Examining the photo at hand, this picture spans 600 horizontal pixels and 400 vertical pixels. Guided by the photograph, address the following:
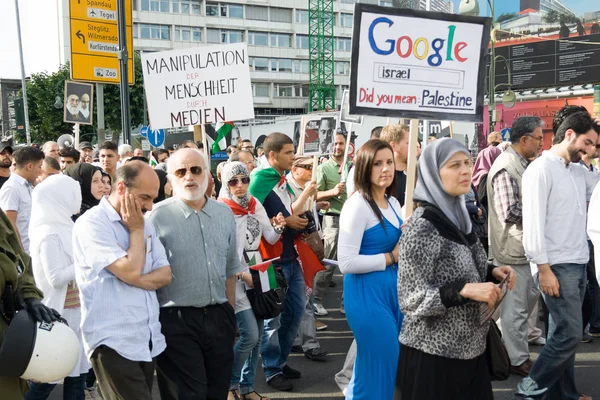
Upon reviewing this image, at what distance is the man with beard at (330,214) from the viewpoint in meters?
7.70

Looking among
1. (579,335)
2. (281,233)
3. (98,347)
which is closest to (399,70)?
(281,233)

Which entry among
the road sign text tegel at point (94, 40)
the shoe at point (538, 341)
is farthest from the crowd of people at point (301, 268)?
the road sign text tegel at point (94, 40)

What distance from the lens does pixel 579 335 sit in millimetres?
4312

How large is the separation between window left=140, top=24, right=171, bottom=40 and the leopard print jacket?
6265 centimetres

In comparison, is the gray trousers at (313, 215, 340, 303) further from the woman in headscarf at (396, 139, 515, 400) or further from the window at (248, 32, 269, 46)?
the window at (248, 32, 269, 46)

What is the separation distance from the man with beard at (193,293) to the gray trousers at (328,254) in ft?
12.3

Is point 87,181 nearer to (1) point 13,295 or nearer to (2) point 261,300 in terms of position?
(2) point 261,300

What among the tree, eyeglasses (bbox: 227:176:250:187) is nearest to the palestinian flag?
eyeglasses (bbox: 227:176:250:187)

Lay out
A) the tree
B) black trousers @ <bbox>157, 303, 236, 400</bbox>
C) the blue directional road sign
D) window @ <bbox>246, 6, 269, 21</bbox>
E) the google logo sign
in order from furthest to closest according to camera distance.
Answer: window @ <bbox>246, 6, 269, 21</bbox> → the tree → the blue directional road sign → the google logo sign → black trousers @ <bbox>157, 303, 236, 400</bbox>

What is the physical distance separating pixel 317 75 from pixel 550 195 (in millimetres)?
66851

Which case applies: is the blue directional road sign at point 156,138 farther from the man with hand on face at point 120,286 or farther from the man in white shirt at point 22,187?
the man with hand on face at point 120,286

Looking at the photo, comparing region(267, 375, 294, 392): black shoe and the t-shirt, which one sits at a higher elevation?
the t-shirt

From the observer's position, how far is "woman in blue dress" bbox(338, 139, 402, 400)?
3.89 metres

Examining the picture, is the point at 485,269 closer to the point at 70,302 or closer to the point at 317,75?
the point at 70,302
